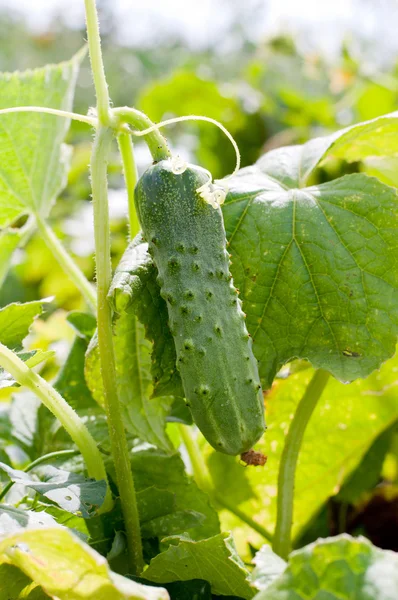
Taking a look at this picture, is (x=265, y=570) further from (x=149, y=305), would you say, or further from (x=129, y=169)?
(x=129, y=169)

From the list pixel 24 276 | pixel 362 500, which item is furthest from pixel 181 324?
pixel 24 276

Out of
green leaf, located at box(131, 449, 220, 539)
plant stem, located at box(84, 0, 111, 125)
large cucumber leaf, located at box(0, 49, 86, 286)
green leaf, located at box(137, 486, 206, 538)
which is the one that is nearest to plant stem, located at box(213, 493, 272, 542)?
green leaf, located at box(131, 449, 220, 539)

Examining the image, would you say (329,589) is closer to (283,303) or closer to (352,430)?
(283,303)

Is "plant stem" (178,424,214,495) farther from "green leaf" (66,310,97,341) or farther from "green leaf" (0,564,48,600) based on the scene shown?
"green leaf" (0,564,48,600)

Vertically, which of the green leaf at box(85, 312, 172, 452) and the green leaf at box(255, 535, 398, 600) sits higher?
the green leaf at box(85, 312, 172, 452)

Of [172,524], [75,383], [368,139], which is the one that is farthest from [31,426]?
[368,139]

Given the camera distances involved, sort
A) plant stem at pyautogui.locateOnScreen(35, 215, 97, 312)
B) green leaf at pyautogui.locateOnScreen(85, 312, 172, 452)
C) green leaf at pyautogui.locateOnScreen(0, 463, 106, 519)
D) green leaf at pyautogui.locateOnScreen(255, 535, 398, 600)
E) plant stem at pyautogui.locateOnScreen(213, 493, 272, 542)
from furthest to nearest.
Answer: plant stem at pyautogui.locateOnScreen(213, 493, 272, 542)
plant stem at pyautogui.locateOnScreen(35, 215, 97, 312)
green leaf at pyautogui.locateOnScreen(85, 312, 172, 452)
green leaf at pyautogui.locateOnScreen(0, 463, 106, 519)
green leaf at pyautogui.locateOnScreen(255, 535, 398, 600)

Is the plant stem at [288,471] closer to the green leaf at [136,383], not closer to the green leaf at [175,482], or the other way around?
the green leaf at [175,482]

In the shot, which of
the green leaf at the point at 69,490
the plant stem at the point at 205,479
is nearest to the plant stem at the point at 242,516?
the plant stem at the point at 205,479
